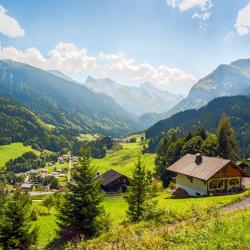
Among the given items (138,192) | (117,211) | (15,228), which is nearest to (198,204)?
(138,192)

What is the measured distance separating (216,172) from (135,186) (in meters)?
28.1

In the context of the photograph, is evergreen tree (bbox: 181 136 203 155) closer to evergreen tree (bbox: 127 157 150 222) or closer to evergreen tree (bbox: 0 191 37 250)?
evergreen tree (bbox: 127 157 150 222)

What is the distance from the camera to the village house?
63219 mm

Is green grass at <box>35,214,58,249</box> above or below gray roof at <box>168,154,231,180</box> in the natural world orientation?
below

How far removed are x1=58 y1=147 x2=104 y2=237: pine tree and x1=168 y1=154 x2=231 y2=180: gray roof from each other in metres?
33.7

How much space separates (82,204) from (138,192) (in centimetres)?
821

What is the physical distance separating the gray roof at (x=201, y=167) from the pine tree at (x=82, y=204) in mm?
33678

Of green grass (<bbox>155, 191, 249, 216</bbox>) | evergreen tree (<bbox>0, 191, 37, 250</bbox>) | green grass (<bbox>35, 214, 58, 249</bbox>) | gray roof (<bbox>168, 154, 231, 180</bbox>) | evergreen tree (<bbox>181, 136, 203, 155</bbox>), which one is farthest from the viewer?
evergreen tree (<bbox>181, 136, 203, 155</bbox>)

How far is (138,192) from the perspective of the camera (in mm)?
39125

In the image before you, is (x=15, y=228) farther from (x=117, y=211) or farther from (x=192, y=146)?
(x=192, y=146)

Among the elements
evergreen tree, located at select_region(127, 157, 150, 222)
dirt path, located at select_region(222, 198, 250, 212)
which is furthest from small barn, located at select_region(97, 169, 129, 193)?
dirt path, located at select_region(222, 198, 250, 212)

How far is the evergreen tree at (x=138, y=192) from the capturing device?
38.8m

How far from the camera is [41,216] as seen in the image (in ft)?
188

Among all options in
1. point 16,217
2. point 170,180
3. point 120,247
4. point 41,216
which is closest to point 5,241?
point 16,217
